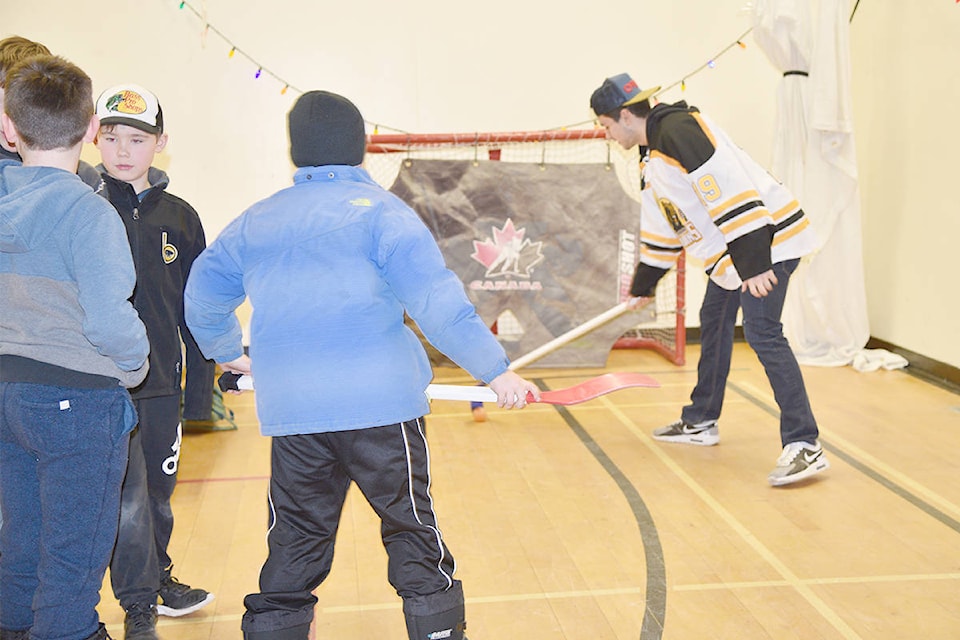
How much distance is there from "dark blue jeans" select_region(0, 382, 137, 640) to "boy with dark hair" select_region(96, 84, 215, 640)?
25cm

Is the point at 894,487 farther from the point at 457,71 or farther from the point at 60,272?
the point at 457,71

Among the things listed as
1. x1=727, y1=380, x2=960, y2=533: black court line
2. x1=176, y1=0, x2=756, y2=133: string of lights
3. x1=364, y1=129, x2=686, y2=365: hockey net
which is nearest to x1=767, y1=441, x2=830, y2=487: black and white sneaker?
x1=727, y1=380, x2=960, y2=533: black court line

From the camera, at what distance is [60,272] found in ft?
6.26

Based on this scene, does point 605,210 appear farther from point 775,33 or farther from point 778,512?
point 778,512

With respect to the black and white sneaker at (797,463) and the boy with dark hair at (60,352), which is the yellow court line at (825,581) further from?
the boy with dark hair at (60,352)

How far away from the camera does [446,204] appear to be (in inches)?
217

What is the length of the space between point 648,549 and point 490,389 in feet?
4.05

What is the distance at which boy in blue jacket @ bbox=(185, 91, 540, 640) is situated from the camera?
1.90 metres

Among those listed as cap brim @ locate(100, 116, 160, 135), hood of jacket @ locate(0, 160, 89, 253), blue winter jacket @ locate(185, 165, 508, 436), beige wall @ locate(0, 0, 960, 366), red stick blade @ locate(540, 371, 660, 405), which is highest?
beige wall @ locate(0, 0, 960, 366)

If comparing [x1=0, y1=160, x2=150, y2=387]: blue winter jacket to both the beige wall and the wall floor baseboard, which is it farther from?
the wall floor baseboard

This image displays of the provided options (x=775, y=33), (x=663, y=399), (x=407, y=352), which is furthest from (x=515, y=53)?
(x=407, y=352)

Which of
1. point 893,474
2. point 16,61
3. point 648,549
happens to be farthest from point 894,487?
point 16,61

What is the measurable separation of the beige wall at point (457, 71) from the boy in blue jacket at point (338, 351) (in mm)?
4085

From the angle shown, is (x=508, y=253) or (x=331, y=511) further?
(x=508, y=253)
